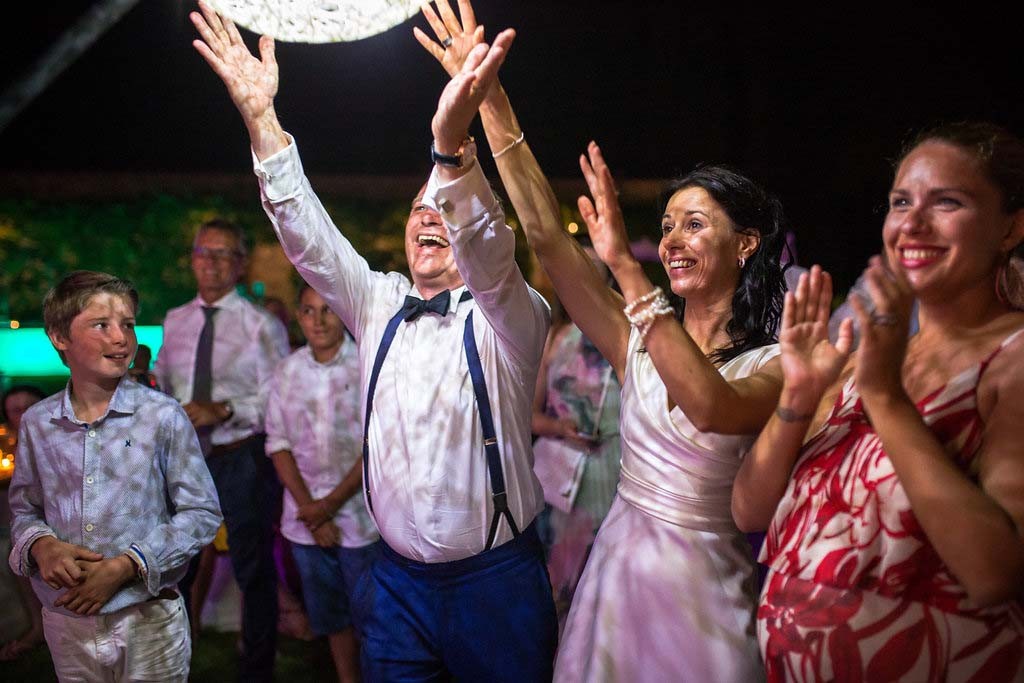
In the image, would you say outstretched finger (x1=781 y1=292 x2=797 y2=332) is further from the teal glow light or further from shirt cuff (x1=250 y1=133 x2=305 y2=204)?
the teal glow light

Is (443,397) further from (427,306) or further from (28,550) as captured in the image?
(28,550)

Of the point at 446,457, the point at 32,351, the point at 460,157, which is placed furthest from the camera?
the point at 32,351

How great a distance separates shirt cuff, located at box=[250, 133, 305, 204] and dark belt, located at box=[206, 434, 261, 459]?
186 cm

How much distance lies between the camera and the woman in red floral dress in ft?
4.23

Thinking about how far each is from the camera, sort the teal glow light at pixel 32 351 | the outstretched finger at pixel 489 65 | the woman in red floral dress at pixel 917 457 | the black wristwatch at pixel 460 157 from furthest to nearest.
Result: the teal glow light at pixel 32 351, the black wristwatch at pixel 460 157, the outstretched finger at pixel 489 65, the woman in red floral dress at pixel 917 457

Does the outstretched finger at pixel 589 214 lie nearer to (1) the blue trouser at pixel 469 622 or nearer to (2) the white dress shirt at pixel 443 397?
(2) the white dress shirt at pixel 443 397

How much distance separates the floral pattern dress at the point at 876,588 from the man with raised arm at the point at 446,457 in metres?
0.80

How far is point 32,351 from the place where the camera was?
23.8 feet

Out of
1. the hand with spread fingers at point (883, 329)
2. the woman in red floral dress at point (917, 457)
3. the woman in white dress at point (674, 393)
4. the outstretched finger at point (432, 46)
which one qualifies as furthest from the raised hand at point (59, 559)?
the hand with spread fingers at point (883, 329)

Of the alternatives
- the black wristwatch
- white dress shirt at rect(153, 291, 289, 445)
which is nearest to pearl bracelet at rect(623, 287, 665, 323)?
the black wristwatch

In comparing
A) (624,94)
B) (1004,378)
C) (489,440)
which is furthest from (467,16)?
(624,94)

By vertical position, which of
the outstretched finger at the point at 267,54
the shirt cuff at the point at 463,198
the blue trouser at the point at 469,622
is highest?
the outstretched finger at the point at 267,54

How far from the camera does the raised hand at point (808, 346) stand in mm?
1466

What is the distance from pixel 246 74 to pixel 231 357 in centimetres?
189
